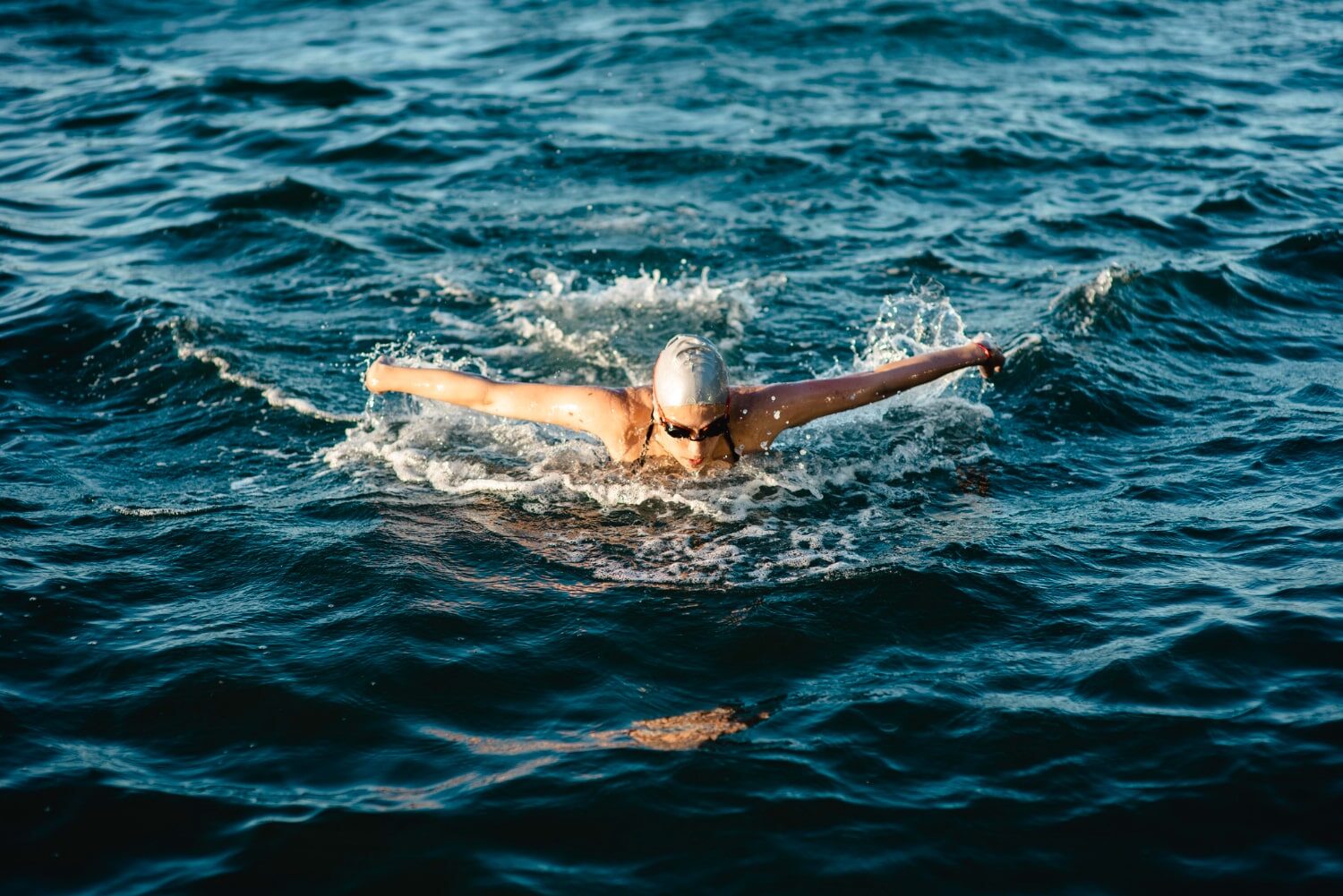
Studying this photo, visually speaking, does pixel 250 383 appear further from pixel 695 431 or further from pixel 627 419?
pixel 695 431

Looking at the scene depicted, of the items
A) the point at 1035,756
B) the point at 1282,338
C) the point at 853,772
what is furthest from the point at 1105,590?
the point at 1282,338

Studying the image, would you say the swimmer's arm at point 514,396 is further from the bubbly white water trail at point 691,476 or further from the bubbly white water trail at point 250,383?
the bubbly white water trail at point 250,383

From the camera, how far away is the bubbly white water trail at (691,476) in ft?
22.6

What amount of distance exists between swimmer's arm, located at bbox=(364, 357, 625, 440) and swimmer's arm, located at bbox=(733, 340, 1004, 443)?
2.62 ft

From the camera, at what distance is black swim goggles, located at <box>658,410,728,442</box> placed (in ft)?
22.3

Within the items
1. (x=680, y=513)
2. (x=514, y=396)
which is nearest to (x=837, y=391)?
(x=680, y=513)

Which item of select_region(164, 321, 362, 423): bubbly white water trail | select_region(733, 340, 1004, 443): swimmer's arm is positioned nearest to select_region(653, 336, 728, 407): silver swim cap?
select_region(733, 340, 1004, 443): swimmer's arm

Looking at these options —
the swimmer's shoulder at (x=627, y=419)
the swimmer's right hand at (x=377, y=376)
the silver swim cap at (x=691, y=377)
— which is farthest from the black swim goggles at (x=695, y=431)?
the swimmer's right hand at (x=377, y=376)

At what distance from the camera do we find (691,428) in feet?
22.3

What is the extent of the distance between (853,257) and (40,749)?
828 centimetres

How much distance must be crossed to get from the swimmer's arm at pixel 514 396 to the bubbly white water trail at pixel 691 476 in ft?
1.66

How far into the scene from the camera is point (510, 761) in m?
5.23

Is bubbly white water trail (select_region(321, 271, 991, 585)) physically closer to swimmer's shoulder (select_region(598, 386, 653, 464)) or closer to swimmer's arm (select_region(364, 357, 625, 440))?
swimmer's shoulder (select_region(598, 386, 653, 464))

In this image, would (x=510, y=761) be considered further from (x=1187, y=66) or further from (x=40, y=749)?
(x=1187, y=66)
